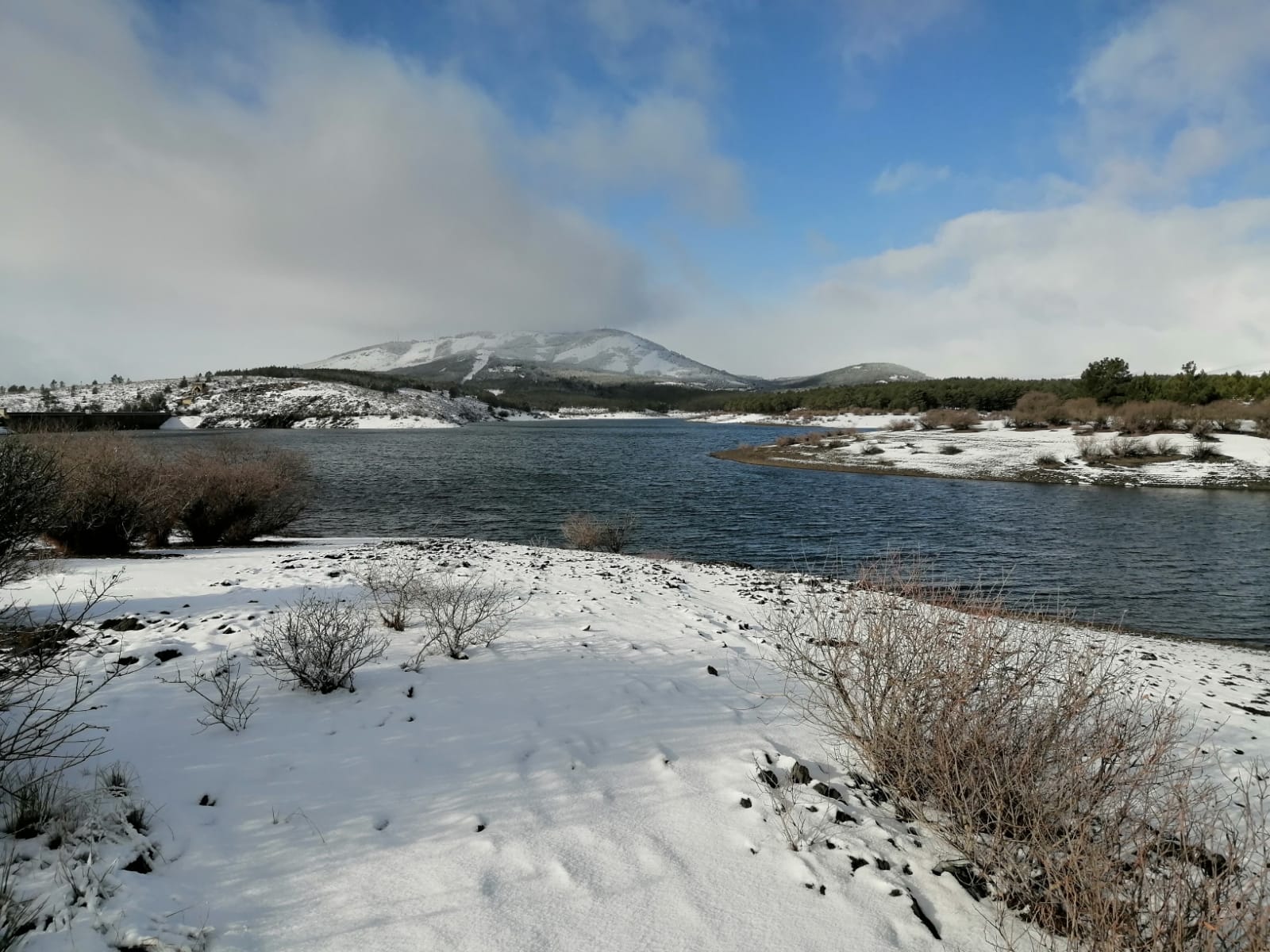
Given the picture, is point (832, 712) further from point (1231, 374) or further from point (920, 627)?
point (1231, 374)

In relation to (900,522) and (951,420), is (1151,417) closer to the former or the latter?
(951,420)

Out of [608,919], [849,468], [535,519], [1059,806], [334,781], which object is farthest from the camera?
[849,468]

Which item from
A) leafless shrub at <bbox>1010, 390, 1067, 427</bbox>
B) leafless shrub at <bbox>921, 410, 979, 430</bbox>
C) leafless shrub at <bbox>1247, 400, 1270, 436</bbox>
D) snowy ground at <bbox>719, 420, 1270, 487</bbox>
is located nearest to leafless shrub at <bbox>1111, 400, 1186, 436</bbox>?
snowy ground at <bbox>719, 420, 1270, 487</bbox>

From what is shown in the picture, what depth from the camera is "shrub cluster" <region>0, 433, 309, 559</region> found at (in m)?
16.2

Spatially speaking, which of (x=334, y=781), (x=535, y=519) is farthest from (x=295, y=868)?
(x=535, y=519)

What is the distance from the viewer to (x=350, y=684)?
22.5ft

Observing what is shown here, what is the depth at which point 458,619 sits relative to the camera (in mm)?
9383

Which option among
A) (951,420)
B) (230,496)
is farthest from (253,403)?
(951,420)

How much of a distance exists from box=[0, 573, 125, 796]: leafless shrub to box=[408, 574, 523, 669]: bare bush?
320cm

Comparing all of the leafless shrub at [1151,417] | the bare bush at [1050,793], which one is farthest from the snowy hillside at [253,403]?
the bare bush at [1050,793]

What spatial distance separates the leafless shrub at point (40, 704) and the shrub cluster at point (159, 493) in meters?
7.72

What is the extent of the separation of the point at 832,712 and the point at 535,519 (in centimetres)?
2402

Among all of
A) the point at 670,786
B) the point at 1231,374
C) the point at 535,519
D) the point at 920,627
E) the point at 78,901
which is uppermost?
the point at 1231,374

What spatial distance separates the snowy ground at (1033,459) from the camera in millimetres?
41406
